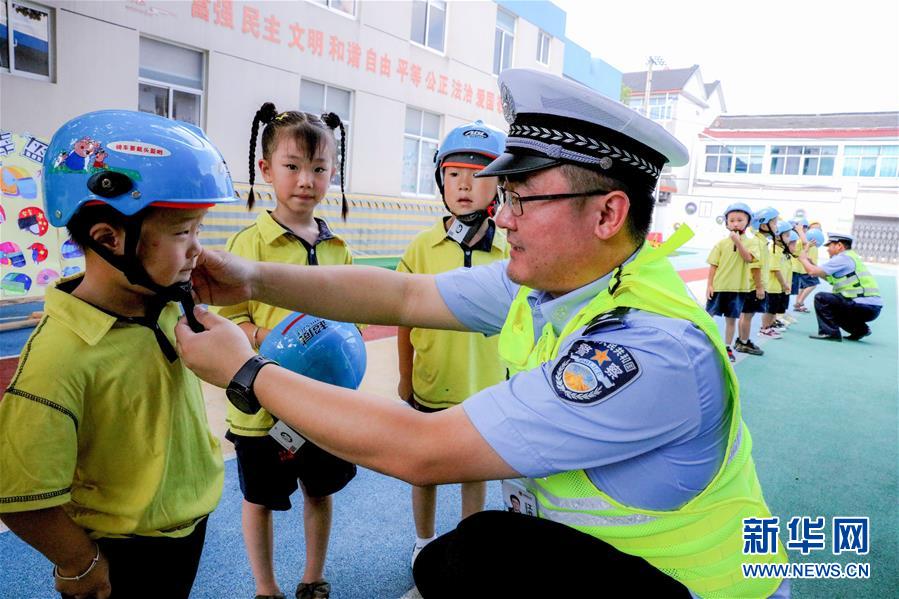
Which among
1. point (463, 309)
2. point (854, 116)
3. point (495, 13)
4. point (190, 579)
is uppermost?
point (854, 116)

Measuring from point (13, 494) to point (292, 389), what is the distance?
68 centimetres

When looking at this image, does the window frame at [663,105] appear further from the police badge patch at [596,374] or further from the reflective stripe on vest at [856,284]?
the police badge patch at [596,374]

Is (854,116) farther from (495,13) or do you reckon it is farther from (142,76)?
(142,76)

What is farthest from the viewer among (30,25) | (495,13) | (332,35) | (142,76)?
(495,13)

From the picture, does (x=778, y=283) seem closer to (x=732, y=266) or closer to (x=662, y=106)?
(x=732, y=266)

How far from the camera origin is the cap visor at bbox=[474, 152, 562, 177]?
61.4 inches

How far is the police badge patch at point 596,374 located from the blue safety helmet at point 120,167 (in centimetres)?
109

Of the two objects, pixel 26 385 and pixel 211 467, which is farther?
pixel 211 467

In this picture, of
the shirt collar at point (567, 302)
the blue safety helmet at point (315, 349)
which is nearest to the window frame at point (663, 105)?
the blue safety helmet at point (315, 349)

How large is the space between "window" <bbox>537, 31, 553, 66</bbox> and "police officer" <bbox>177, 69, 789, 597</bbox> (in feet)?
60.8

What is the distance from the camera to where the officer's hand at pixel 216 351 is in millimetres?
1529

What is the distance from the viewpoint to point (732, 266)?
8.35 metres

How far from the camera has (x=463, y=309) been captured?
2.27 meters

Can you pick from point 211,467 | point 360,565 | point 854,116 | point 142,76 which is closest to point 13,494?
point 211,467
